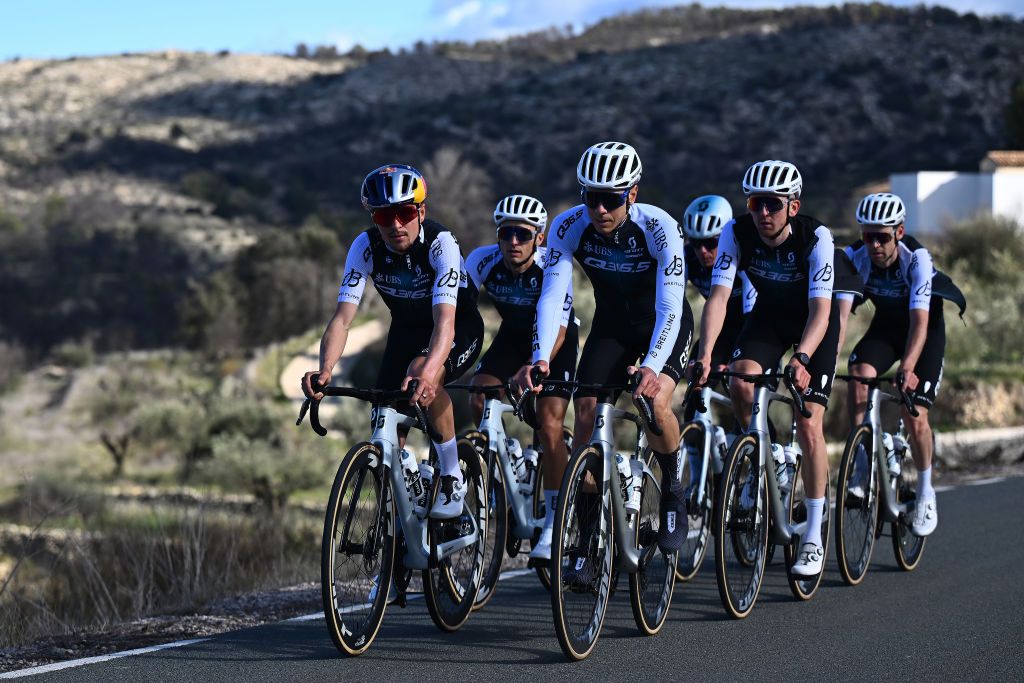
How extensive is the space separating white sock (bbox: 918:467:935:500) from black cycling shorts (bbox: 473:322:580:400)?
110 inches

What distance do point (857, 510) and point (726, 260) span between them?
192 centimetres

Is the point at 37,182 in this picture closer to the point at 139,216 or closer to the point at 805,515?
the point at 139,216

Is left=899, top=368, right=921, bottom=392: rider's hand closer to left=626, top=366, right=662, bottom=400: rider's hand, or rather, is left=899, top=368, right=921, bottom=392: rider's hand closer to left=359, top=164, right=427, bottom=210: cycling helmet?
left=626, top=366, right=662, bottom=400: rider's hand

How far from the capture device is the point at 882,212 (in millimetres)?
9117

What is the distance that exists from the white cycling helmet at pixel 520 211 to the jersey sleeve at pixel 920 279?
2772 millimetres

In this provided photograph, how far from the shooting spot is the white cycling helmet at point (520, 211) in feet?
25.6

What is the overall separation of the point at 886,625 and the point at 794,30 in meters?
96.6

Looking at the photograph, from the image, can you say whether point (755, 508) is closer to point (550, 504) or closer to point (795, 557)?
point (795, 557)

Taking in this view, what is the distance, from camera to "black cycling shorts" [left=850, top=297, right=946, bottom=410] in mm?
9312

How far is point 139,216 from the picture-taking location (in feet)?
242

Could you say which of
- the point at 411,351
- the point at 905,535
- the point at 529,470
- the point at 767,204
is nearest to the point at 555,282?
the point at 411,351

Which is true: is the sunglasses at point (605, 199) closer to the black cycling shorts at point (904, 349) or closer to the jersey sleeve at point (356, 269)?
the jersey sleeve at point (356, 269)

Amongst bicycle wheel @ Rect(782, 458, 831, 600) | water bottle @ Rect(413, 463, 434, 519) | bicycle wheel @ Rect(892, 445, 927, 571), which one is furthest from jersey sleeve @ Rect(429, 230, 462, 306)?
bicycle wheel @ Rect(892, 445, 927, 571)

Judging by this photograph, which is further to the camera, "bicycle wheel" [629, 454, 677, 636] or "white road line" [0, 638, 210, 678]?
"bicycle wheel" [629, 454, 677, 636]
